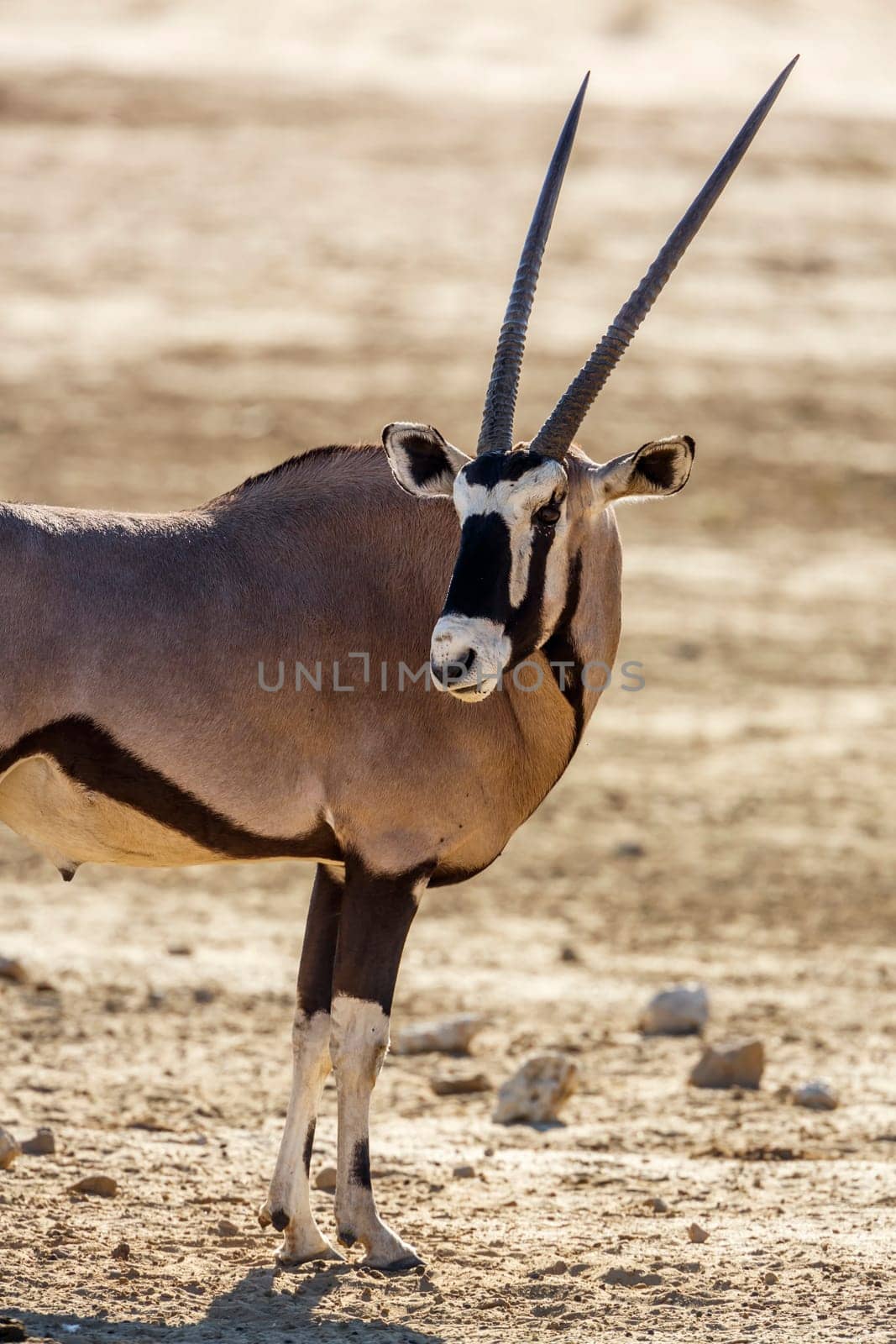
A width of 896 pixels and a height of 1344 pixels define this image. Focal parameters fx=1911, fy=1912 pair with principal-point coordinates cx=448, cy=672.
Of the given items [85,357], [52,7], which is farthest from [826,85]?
[85,357]

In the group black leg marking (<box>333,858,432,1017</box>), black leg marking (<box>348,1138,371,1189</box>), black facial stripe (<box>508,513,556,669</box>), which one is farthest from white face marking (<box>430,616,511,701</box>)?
black leg marking (<box>348,1138,371,1189</box>)

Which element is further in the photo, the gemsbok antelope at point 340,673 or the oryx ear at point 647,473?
the oryx ear at point 647,473

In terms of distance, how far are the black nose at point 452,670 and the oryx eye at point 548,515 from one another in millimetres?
693

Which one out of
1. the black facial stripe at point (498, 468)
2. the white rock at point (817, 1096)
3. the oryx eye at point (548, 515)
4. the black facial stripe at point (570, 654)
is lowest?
the white rock at point (817, 1096)

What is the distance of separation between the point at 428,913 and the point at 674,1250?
548 cm

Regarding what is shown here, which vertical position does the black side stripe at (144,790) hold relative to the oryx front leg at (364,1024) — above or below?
above

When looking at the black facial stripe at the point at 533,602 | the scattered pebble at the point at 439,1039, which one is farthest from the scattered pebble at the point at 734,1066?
the black facial stripe at the point at 533,602

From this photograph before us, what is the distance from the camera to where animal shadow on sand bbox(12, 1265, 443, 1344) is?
6262 mm

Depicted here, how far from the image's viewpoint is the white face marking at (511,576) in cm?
621

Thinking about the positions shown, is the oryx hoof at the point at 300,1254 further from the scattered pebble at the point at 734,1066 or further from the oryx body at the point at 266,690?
the scattered pebble at the point at 734,1066

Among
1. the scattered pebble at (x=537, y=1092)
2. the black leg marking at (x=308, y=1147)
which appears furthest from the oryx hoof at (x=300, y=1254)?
the scattered pebble at (x=537, y=1092)

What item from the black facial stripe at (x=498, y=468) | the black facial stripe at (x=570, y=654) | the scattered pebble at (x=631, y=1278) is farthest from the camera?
the black facial stripe at (x=570, y=654)

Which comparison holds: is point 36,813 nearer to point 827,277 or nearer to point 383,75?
point 827,277

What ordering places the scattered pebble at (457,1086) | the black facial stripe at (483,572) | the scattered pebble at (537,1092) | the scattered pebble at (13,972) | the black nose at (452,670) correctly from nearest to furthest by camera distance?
the black nose at (452,670) < the black facial stripe at (483,572) < the scattered pebble at (537,1092) < the scattered pebble at (457,1086) < the scattered pebble at (13,972)
